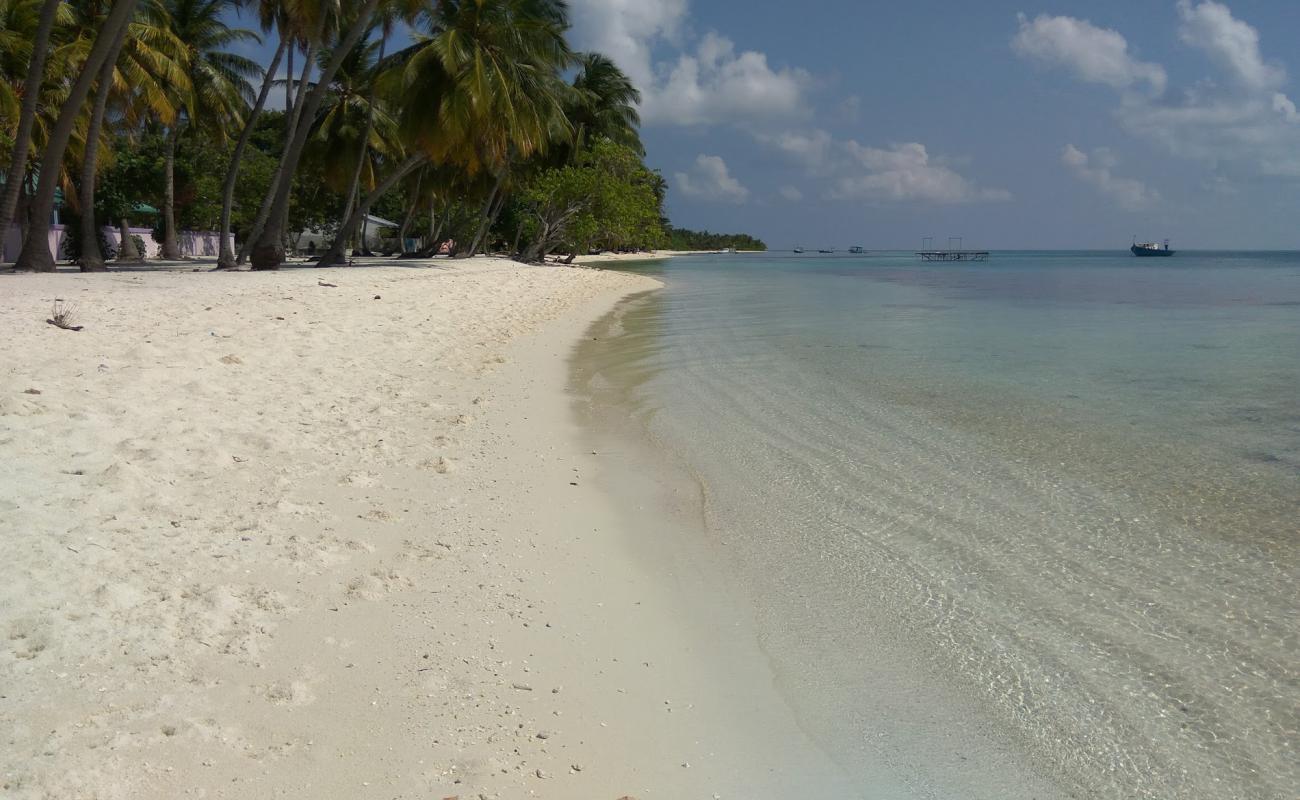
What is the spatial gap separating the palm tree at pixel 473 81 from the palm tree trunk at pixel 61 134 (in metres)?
8.17

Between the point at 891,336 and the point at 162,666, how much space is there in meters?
15.2

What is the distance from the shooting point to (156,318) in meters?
9.27

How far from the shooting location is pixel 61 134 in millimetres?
14680

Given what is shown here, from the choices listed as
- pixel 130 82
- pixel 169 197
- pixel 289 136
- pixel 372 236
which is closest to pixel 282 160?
pixel 289 136

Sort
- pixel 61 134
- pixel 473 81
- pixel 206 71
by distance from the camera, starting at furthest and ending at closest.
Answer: pixel 206 71, pixel 473 81, pixel 61 134

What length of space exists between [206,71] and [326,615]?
2734cm

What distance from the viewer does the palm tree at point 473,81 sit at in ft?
73.3

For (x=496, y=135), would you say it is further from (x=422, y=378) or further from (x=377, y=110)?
(x=422, y=378)

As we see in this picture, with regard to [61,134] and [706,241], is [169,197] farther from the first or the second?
[706,241]

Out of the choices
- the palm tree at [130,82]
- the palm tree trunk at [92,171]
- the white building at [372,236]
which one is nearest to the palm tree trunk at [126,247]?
the palm tree at [130,82]

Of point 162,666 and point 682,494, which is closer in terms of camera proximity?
point 162,666

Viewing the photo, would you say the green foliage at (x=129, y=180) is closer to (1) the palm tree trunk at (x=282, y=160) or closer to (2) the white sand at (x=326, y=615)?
(1) the palm tree trunk at (x=282, y=160)

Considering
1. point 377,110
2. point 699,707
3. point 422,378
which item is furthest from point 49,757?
point 377,110

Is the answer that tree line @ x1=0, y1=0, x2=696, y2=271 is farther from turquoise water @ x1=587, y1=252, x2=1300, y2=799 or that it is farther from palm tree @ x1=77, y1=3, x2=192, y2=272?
turquoise water @ x1=587, y1=252, x2=1300, y2=799
